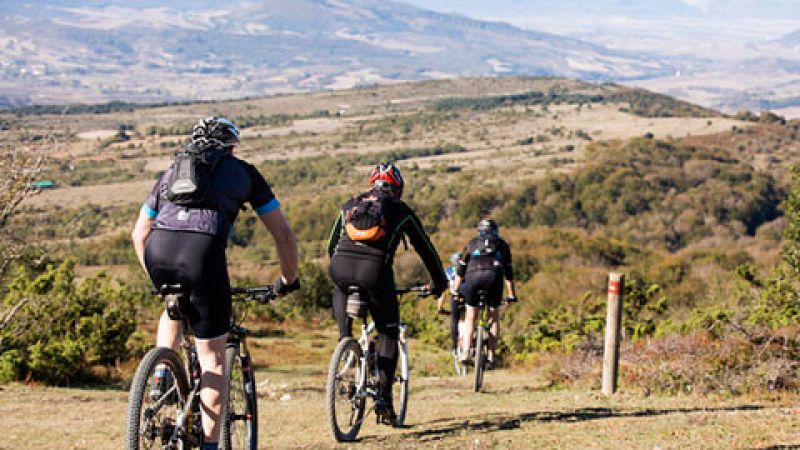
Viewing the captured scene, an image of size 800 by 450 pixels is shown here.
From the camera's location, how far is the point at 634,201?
55469mm

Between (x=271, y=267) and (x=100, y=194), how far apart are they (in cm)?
4555

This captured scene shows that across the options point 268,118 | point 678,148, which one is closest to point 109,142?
point 268,118

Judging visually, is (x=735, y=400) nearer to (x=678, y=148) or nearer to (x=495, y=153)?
(x=678, y=148)

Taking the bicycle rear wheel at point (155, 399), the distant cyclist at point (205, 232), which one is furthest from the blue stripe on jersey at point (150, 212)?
the bicycle rear wheel at point (155, 399)

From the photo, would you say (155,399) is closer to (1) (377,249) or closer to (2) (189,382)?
(2) (189,382)

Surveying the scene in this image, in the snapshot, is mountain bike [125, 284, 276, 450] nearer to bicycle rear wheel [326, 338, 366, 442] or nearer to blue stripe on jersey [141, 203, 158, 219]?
blue stripe on jersey [141, 203, 158, 219]

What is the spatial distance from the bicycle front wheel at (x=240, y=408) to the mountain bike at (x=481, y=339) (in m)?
5.00

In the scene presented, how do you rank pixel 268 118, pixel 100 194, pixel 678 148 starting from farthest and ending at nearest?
pixel 268 118, pixel 100 194, pixel 678 148

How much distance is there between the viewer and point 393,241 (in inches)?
265

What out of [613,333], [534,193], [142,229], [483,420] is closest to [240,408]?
[142,229]

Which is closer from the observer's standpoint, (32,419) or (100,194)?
(32,419)

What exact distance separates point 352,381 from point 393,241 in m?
1.19

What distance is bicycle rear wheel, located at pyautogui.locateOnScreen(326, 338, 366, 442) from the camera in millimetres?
6762

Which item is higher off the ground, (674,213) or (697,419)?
(697,419)
